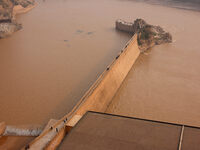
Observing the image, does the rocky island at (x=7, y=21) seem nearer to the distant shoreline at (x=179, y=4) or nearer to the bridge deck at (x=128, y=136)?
the bridge deck at (x=128, y=136)

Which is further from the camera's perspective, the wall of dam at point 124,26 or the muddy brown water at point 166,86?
the wall of dam at point 124,26

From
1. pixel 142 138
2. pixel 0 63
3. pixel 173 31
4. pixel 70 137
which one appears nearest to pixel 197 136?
pixel 142 138

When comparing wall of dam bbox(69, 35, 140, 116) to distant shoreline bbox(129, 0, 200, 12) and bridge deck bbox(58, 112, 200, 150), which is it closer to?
bridge deck bbox(58, 112, 200, 150)

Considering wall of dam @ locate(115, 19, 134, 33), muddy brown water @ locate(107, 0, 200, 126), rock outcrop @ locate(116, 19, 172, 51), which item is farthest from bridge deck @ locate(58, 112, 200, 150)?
wall of dam @ locate(115, 19, 134, 33)

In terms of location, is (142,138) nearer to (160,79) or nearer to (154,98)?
(154,98)

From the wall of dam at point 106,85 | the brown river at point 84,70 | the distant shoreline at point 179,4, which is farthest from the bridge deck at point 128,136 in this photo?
the distant shoreline at point 179,4

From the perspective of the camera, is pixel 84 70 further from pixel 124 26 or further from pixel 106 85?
pixel 124 26
